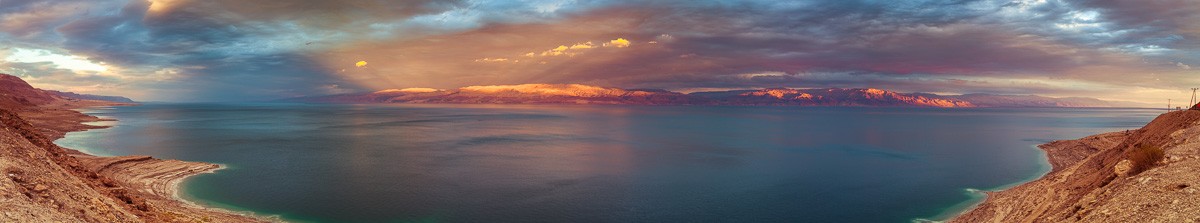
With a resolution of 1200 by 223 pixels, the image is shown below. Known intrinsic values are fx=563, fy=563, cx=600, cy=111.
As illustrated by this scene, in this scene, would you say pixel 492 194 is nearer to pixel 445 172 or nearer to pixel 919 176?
pixel 445 172

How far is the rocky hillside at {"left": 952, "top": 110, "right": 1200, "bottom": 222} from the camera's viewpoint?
56.4 ft

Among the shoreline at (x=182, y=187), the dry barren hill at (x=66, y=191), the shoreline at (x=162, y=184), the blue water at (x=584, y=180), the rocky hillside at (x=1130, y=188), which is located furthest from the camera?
the blue water at (x=584, y=180)

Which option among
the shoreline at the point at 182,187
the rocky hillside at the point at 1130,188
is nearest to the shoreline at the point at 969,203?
the rocky hillside at the point at 1130,188

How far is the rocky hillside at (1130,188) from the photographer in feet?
56.4

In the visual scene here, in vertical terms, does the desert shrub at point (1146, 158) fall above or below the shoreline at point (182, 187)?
above

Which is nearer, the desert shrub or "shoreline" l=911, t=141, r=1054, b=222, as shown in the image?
the desert shrub

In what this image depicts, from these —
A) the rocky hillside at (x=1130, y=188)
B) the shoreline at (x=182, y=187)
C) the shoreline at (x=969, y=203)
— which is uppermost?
the rocky hillside at (x=1130, y=188)

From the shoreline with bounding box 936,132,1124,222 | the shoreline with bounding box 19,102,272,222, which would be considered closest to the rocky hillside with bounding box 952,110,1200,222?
the shoreline with bounding box 936,132,1124,222

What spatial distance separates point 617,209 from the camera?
34.2m

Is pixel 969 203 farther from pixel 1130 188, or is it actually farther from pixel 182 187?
pixel 182 187

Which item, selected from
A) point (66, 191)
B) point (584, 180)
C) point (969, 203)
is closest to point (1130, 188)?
point (969, 203)

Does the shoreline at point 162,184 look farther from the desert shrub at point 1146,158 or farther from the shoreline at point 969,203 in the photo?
the desert shrub at point 1146,158

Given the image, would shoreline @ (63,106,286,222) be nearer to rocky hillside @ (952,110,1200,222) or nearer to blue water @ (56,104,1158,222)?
blue water @ (56,104,1158,222)

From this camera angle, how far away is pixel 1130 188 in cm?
1950
